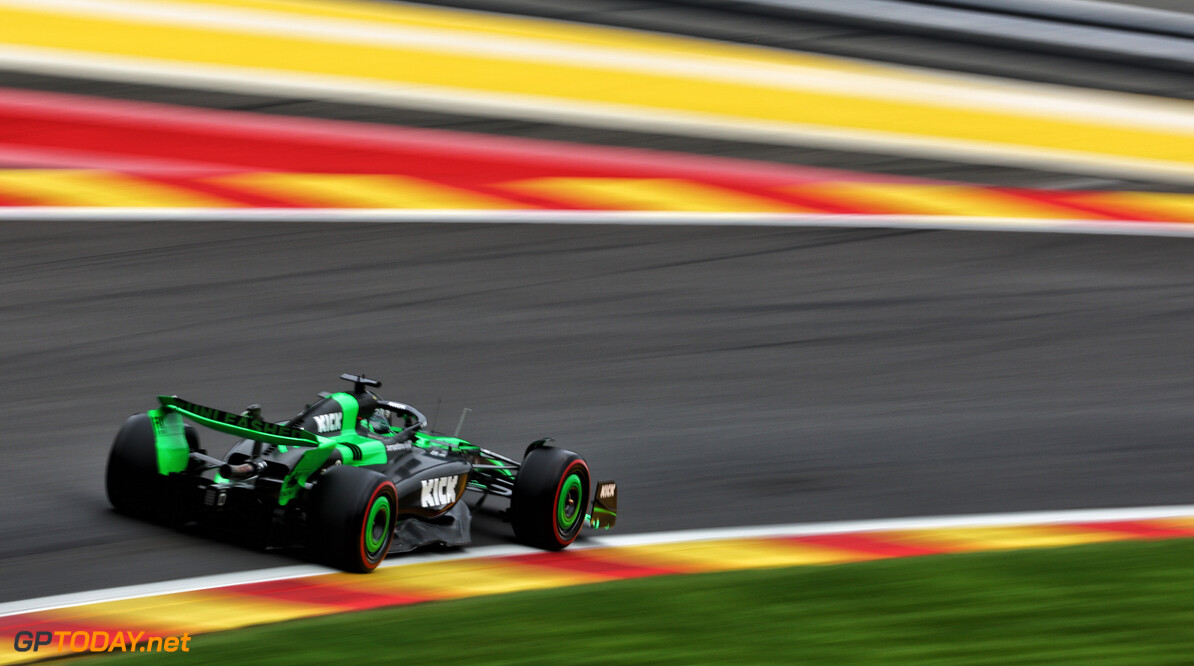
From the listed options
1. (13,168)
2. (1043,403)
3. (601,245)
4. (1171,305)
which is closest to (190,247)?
(13,168)

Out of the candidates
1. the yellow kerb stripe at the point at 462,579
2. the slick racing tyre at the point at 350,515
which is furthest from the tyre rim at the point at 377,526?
the yellow kerb stripe at the point at 462,579

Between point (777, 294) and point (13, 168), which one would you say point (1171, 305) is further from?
point (13, 168)

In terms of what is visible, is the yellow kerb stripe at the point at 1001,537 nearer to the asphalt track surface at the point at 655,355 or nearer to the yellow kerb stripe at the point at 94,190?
the asphalt track surface at the point at 655,355

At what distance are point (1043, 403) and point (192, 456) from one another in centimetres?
540

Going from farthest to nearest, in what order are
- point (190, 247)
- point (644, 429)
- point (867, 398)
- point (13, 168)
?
point (13, 168) → point (190, 247) → point (867, 398) → point (644, 429)

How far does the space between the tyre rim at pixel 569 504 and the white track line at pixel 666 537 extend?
0.15 metres

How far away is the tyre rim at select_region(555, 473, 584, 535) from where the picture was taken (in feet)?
21.7

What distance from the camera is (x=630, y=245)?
1111 centimetres

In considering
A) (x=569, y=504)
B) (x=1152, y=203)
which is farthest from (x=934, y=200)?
(x=569, y=504)

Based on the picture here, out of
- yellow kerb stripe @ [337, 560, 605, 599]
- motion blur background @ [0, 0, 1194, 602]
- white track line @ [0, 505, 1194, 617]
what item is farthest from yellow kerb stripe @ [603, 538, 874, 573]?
yellow kerb stripe @ [337, 560, 605, 599]

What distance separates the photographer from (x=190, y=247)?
10086 mm

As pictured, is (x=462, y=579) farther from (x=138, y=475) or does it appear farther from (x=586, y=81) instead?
(x=586, y=81)

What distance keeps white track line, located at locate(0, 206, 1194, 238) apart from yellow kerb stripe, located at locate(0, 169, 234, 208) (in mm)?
102

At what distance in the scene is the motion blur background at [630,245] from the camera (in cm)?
824
